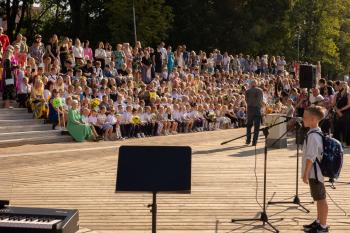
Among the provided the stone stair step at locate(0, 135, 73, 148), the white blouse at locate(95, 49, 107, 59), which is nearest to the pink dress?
the white blouse at locate(95, 49, 107, 59)

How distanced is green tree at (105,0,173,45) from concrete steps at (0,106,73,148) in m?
18.4

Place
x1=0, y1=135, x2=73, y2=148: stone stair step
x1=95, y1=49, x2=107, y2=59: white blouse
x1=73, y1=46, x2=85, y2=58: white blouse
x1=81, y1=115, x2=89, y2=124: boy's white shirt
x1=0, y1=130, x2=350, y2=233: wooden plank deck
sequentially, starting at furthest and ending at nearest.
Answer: x1=95, y1=49, x2=107, y2=59: white blouse < x1=73, y1=46, x2=85, y2=58: white blouse < x1=81, y1=115, x2=89, y2=124: boy's white shirt < x1=0, y1=135, x2=73, y2=148: stone stair step < x1=0, y1=130, x2=350, y2=233: wooden plank deck

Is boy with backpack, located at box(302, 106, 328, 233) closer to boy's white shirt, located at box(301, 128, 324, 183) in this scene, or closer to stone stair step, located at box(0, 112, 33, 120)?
boy's white shirt, located at box(301, 128, 324, 183)

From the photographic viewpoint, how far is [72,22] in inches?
1508

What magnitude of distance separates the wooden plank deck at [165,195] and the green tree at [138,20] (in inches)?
837

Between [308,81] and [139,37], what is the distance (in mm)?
23696

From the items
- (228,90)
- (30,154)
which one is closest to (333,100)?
(30,154)

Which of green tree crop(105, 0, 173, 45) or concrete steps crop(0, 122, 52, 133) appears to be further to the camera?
green tree crop(105, 0, 173, 45)

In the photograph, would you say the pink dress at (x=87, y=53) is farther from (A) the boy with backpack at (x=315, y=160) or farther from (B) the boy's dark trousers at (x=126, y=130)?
(A) the boy with backpack at (x=315, y=160)

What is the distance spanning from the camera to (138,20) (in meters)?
34.3

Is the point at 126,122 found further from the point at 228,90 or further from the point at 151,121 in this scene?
the point at 228,90

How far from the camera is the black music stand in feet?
15.9

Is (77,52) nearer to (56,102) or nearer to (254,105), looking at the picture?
(56,102)

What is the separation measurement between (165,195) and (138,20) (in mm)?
26932
